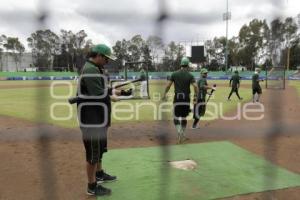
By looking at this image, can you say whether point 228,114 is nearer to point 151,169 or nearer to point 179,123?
point 179,123

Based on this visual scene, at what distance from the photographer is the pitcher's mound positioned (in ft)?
16.8

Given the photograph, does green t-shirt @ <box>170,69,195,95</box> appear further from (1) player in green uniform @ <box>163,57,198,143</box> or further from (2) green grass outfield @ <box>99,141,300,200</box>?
(2) green grass outfield @ <box>99,141,300,200</box>

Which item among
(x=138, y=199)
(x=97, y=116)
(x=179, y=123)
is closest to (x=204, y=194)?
(x=138, y=199)

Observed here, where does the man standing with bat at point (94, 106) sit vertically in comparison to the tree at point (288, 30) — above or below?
below

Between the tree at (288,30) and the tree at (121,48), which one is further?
the tree at (121,48)

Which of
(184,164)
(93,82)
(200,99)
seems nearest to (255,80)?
(200,99)

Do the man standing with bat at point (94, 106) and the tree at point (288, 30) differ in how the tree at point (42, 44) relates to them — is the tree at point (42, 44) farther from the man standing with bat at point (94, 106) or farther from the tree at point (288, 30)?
the tree at point (288, 30)

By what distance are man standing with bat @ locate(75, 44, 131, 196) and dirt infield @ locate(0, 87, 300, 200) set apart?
0.37 meters

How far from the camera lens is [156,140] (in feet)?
23.0

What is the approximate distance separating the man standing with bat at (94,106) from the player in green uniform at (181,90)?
8.86ft

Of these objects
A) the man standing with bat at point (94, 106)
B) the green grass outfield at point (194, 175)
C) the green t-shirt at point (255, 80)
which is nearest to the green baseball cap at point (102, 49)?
the man standing with bat at point (94, 106)

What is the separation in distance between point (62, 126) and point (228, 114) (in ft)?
17.0

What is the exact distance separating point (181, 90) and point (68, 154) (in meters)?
2.32

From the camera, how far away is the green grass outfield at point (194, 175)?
13.7 feet
